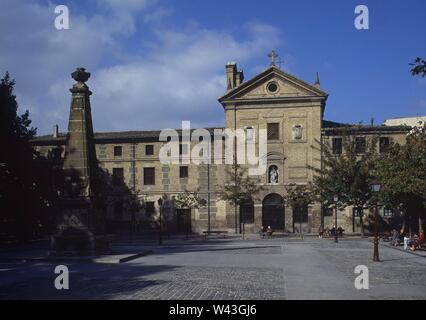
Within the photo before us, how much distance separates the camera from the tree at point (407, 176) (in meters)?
23.1

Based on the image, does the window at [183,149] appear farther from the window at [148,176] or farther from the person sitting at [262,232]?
the person sitting at [262,232]

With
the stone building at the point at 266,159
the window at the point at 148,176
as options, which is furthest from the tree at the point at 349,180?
the window at the point at 148,176

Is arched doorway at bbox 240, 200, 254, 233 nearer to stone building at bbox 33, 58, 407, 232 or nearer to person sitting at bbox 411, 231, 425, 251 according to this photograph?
stone building at bbox 33, 58, 407, 232

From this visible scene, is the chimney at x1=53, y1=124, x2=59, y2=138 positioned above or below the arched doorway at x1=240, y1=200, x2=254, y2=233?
above

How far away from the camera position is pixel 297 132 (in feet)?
144

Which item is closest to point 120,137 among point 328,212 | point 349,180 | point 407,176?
point 328,212

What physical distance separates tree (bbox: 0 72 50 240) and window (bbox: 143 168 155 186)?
13790 mm

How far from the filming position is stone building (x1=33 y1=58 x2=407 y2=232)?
142 feet

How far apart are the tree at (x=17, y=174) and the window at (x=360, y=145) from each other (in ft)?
77.4

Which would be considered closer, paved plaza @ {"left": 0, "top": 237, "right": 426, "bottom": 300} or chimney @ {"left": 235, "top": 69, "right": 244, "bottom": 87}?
paved plaza @ {"left": 0, "top": 237, "right": 426, "bottom": 300}

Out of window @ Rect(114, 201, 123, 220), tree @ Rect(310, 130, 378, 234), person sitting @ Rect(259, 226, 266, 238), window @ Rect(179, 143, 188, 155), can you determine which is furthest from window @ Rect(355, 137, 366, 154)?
window @ Rect(114, 201, 123, 220)

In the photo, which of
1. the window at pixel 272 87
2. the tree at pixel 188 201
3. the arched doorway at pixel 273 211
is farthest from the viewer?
the window at pixel 272 87

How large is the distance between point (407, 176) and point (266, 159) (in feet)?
67.1

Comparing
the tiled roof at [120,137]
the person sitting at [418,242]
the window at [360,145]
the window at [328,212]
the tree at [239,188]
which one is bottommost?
the person sitting at [418,242]
